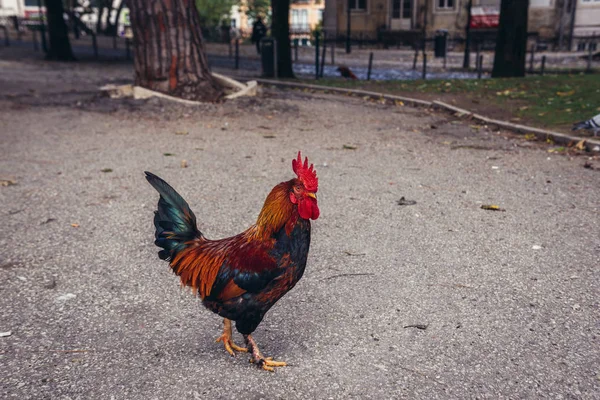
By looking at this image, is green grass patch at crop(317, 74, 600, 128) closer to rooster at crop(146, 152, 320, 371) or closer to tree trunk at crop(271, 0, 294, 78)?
tree trunk at crop(271, 0, 294, 78)

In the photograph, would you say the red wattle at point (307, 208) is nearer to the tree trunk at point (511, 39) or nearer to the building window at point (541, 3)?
the tree trunk at point (511, 39)

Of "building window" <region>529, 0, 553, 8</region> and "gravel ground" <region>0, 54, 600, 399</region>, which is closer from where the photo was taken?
"gravel ground" <region>0, 54, 600, 399</region>

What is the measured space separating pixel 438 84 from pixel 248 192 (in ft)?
36.4

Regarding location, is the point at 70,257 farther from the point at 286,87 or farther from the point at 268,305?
the point at 286,87

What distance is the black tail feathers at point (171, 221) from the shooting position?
3088 millimetres

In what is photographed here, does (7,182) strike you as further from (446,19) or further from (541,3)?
(541,3)

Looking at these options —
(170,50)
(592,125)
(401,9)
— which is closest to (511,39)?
(592,125)

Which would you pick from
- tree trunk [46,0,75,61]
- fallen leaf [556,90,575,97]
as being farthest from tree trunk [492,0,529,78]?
tree trunk [46,0,75,61]

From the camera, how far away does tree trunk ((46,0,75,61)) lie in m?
22.5

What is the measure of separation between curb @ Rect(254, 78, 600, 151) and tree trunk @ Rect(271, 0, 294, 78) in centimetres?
139

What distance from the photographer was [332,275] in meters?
4.44

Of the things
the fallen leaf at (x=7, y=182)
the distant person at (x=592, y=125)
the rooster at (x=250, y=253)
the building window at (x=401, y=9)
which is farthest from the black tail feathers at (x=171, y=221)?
the building window at (x=401, y=9)

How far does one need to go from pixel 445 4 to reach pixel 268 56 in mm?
24261

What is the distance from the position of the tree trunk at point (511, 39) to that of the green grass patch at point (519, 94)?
1.05 m
